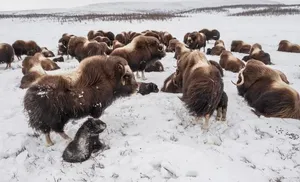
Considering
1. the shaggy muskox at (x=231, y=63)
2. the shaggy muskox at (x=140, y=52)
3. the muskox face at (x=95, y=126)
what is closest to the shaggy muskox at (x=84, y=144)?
the muskox face at (x=95, y=126)

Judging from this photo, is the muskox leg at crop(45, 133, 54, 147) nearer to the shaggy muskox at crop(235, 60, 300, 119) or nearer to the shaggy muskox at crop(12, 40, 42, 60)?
the shaggy muskox at crop(235, 60, 300, 119)

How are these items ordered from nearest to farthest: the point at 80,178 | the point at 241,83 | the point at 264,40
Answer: the point at 80,178 → the point at 241,83 → the point at 264,40

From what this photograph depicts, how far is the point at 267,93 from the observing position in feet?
21.8

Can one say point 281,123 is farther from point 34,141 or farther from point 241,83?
point 34,141

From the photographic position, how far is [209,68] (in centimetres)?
604

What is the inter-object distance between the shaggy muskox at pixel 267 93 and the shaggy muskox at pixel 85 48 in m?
6.30

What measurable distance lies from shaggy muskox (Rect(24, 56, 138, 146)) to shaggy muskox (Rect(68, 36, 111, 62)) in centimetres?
611

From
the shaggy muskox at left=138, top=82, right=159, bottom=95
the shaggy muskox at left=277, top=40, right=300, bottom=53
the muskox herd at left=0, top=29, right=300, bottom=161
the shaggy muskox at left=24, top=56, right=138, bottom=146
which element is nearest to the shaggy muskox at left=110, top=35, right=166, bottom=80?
the shaggy muskox at left=138, top=82, right=159, bottom=95

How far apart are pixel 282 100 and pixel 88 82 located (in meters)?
3.83

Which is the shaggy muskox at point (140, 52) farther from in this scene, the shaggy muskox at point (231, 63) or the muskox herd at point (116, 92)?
the shaggy muskox at point (231, 63)

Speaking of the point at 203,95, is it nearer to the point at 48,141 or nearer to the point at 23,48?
the point at 48,141

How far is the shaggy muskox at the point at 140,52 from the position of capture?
Result: 9.54 meters

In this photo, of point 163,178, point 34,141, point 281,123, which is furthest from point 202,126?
point 34,141

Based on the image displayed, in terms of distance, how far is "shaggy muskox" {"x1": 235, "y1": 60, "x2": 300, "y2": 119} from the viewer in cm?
632
